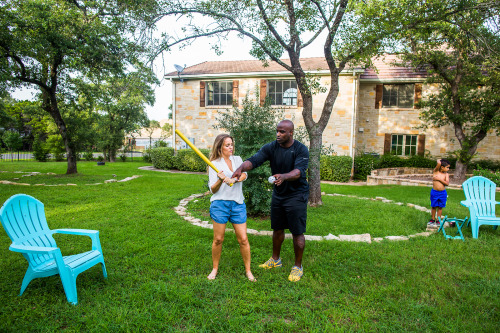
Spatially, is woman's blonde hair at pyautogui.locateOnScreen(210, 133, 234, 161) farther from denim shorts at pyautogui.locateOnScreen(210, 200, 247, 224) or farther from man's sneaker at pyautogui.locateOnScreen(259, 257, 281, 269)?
man's sneaker at pyautogui.locateOnScreen(259, 257, 281, 269)

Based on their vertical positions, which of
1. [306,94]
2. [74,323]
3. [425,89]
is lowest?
[74,323]

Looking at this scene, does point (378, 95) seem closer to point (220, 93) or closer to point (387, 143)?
point (387, 143)

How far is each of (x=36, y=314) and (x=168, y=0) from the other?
697 cm

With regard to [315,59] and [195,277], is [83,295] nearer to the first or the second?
[195,277]

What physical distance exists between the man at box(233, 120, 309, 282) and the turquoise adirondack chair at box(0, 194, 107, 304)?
1.89m

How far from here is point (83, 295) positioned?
3135 mm

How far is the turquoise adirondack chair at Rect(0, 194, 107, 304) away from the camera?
2.95 meters

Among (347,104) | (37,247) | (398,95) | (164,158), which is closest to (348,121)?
(347,104)

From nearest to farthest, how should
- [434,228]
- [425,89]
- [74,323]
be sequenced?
[74,323]
[434,228]
[425,89]

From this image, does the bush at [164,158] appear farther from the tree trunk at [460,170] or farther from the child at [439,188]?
the tree trunk at [460,170]

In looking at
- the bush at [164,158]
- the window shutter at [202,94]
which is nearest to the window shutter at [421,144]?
the window shutter at [202,94]

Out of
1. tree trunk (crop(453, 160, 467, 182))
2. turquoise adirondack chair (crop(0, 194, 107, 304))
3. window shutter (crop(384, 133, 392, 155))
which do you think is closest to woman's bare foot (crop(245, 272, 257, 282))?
turquoise adirondack chair (crop(0, 194, 107, 304))

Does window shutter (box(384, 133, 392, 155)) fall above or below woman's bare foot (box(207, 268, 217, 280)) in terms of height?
above

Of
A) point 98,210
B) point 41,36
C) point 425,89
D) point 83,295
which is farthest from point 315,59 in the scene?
point 83,295
